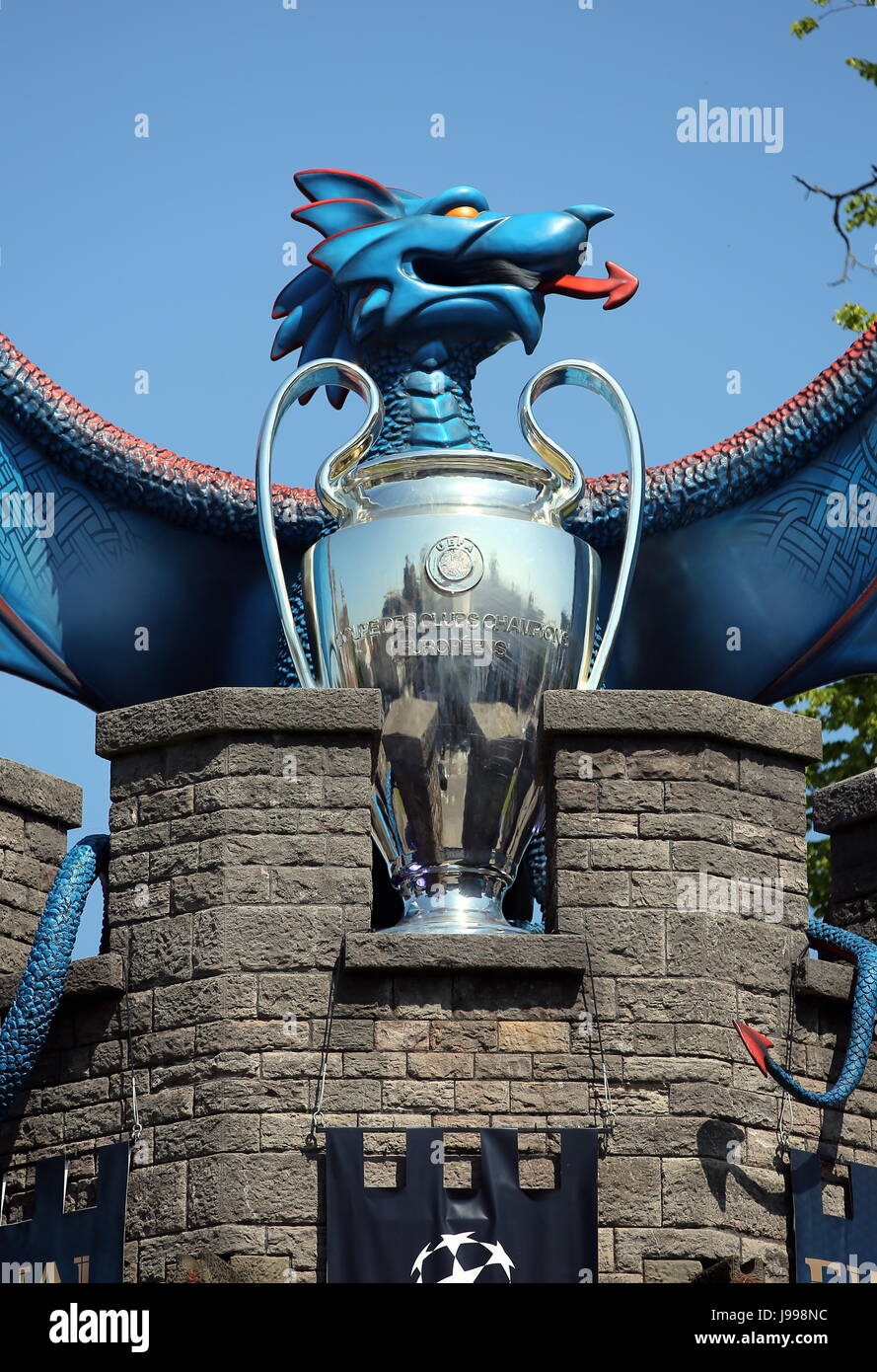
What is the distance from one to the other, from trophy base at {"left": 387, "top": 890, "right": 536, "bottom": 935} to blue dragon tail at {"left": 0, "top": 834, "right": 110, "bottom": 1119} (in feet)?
3.88

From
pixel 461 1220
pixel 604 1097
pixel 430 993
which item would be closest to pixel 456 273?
pixel 430 993

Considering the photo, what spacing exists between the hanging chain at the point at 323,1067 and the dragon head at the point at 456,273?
134 inches

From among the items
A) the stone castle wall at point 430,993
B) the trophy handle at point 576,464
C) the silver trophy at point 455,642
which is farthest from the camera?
the trophy handle at point 576,464

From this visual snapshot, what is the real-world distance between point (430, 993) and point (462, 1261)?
0.97m

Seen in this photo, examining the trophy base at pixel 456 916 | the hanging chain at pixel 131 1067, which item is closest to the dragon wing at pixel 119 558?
the trophy base at pixel 456 916

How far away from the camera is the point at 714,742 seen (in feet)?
32.3

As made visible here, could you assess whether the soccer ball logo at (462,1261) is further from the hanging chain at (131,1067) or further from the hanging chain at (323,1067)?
the hanging chain at (131,1067)

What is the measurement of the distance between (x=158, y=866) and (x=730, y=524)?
4066 millimetres

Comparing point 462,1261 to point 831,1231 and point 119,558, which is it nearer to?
point 831,1231

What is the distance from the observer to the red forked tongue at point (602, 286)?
12.0m

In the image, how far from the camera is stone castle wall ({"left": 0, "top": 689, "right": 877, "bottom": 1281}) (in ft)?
30.0

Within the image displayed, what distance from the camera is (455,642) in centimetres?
1003

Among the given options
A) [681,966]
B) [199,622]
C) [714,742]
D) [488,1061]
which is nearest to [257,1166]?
[488,1061]
